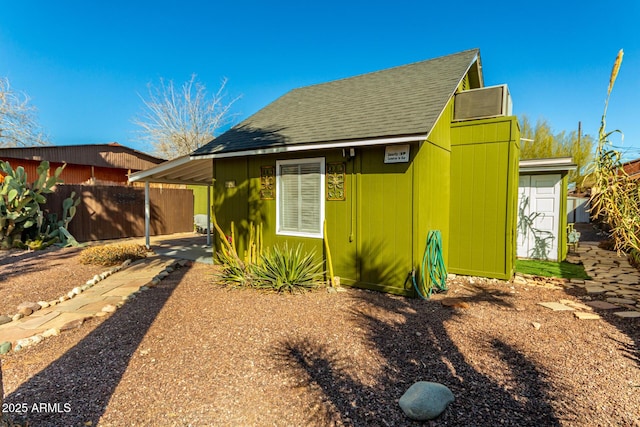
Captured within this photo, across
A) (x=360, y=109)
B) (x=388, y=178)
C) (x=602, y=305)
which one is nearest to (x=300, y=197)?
(x=388, y=178)

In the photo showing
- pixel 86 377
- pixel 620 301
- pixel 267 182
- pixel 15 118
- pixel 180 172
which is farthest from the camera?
pixel 15 118

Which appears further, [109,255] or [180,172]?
[180,172]

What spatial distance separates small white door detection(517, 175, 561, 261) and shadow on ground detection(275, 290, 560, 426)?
5.60 metres

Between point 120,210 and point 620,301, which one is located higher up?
point 120,210

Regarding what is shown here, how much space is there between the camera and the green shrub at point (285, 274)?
17.8 ft

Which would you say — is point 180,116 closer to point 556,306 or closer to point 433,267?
point 433,267

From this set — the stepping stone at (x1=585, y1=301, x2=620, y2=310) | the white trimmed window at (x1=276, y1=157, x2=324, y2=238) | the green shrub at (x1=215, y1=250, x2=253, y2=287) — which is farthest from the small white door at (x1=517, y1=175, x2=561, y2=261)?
the green shrub at (x1=215, y1=250, x2=253, y2=287)

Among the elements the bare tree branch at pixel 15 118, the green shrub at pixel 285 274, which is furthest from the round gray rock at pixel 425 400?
the bare tree branch at pixel 15 118

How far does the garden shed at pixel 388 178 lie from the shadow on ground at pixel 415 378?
1.72 meters

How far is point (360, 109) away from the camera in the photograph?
21.4ft

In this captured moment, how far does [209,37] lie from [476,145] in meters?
15.4

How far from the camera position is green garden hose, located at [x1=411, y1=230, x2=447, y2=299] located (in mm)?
5465

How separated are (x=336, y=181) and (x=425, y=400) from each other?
395cm

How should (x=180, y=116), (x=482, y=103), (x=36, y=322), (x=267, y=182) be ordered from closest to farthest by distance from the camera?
1. (x=36, y=322)
2. (x=482, y=103)
3. (x=267, y=182)
4. (x=180, y=116)
